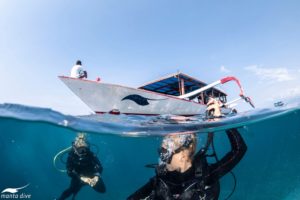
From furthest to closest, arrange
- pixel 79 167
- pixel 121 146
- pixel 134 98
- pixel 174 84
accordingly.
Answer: pixel 174 84 < pixel 134 98 < pixel 121 146 < pixel 79 167

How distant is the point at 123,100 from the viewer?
1661 centimetres

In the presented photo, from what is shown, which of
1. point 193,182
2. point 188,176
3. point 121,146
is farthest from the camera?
point 121,146

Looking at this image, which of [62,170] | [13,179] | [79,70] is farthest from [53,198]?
[79,70]

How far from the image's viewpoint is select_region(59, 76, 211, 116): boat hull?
49.6ft

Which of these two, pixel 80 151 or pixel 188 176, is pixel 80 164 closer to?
pixel 80 151

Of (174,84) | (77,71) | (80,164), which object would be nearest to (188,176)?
(80,164)

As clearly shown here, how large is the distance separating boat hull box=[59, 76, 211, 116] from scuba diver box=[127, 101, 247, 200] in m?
11.6

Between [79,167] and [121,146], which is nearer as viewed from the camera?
[79,167]

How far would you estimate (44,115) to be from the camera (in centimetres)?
720

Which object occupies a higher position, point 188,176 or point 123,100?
point 123,100

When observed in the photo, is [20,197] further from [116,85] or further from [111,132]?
[116,85]

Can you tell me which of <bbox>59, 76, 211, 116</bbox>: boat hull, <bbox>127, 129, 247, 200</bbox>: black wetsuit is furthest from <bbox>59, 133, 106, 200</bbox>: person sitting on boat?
<bbox>59, 76, 211, 116</bbox>: boat hull

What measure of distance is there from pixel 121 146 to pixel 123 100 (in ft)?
20.5

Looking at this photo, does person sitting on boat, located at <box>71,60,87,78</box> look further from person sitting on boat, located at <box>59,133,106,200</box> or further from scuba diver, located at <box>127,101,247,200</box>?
scuba diver, located at <box>127,101,247,200</box>
